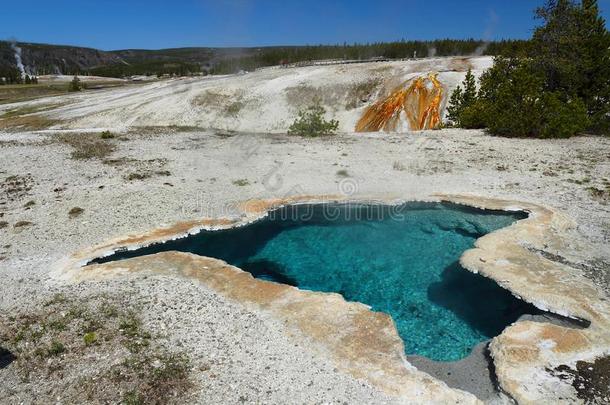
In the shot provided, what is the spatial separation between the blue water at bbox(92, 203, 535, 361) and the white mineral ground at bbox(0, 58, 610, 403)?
72 centimetres

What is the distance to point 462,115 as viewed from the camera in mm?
30828

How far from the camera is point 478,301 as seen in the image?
37.1ft

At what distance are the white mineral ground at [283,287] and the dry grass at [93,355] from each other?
1.09 ft

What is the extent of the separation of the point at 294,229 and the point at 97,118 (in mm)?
31923

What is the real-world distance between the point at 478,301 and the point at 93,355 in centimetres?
929

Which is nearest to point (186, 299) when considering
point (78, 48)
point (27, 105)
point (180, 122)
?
point (180, 122)

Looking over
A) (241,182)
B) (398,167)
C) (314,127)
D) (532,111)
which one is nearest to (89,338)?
(241,182)

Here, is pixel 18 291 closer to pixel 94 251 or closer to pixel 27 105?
pixel 94 251

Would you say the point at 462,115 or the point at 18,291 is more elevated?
the point at 462,115

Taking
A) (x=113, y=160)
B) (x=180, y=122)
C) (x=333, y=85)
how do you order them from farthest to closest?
(x=333, y=85), (x=180, y=122), (x=113, y=160)

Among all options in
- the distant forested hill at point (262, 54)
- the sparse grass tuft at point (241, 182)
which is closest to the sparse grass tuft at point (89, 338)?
the sparse grass tuft at point (241, 182)

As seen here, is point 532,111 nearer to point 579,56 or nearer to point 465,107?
point 579,56

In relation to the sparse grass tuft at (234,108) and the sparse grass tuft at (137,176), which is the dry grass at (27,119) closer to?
the sparse grass tuft at (234,108)

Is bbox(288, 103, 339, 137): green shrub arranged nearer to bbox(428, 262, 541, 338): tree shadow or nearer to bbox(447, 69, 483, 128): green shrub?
bbox(447, 69, 483, 128): green shrub
